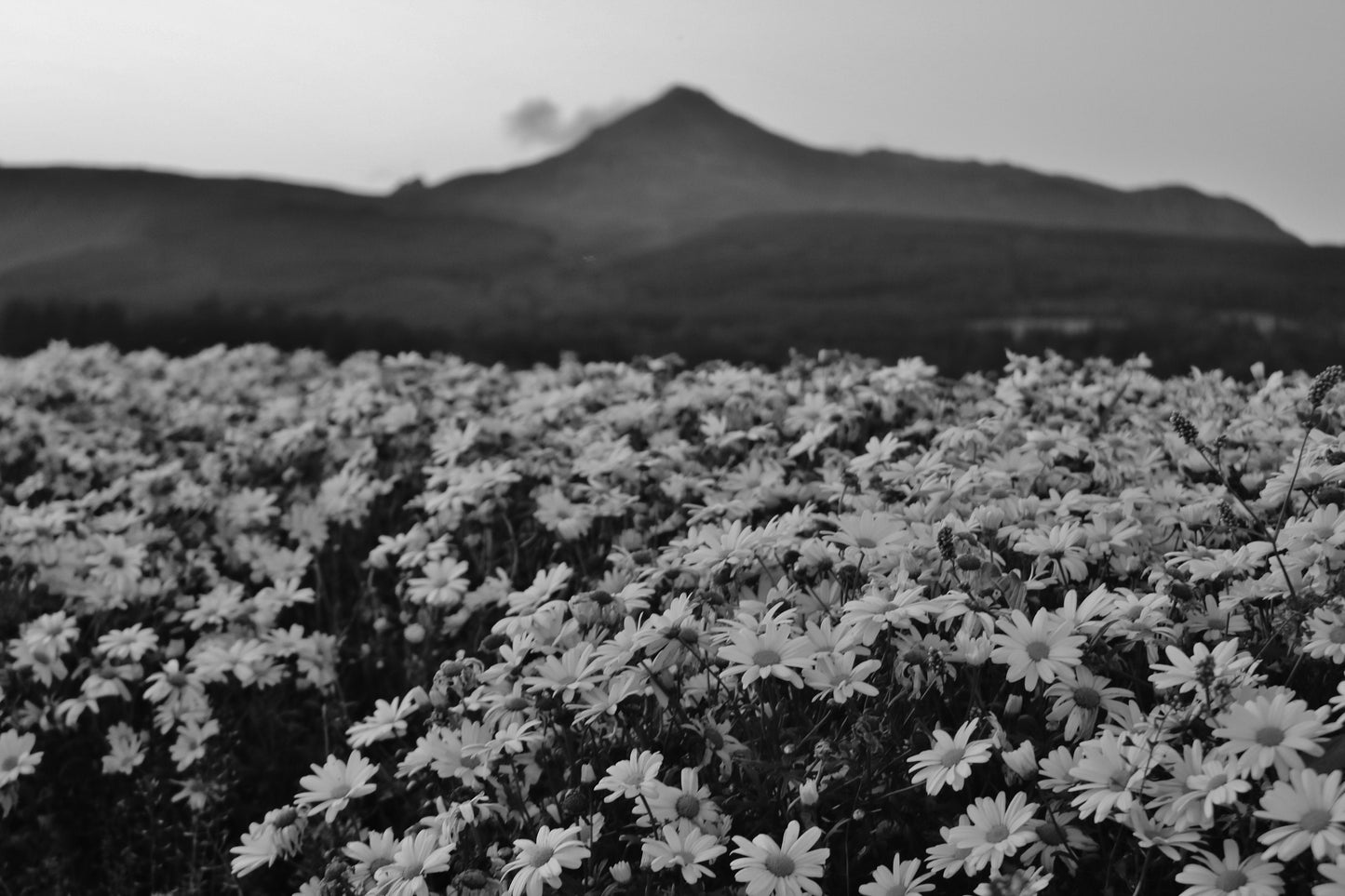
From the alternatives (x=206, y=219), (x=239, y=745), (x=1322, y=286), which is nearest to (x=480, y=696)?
(x=239, y=745)

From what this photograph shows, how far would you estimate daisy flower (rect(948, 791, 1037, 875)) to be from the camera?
2.29 metres

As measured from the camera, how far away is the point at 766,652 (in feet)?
8.90

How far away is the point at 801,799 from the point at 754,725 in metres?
0.53

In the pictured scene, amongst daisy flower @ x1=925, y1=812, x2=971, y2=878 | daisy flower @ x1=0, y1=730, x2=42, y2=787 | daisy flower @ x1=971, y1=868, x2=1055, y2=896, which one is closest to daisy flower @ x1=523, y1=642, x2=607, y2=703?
daisy flower @ x1=925, y1=812, x2=971, y2=878

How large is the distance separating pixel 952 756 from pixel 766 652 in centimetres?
47

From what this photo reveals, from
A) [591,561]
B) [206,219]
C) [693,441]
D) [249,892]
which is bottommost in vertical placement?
[249,892]

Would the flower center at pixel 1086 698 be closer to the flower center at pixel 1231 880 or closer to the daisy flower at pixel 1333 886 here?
the flower center at pixel 1231 880

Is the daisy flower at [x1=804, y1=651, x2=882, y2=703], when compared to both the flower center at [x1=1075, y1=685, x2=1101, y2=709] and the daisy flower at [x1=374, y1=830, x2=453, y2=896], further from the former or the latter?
the daisy flower at [x1=374, y1=830, x2=453, y2=896]

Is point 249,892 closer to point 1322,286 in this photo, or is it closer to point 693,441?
point 693,441

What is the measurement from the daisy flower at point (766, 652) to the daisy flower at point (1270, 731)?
865mm

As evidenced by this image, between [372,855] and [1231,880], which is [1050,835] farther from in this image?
[372,855]

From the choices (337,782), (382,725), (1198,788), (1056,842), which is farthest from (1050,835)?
(382,725)

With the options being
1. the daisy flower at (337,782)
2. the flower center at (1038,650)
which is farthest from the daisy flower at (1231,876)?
the daisy flower at (337,782)

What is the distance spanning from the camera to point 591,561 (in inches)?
190
